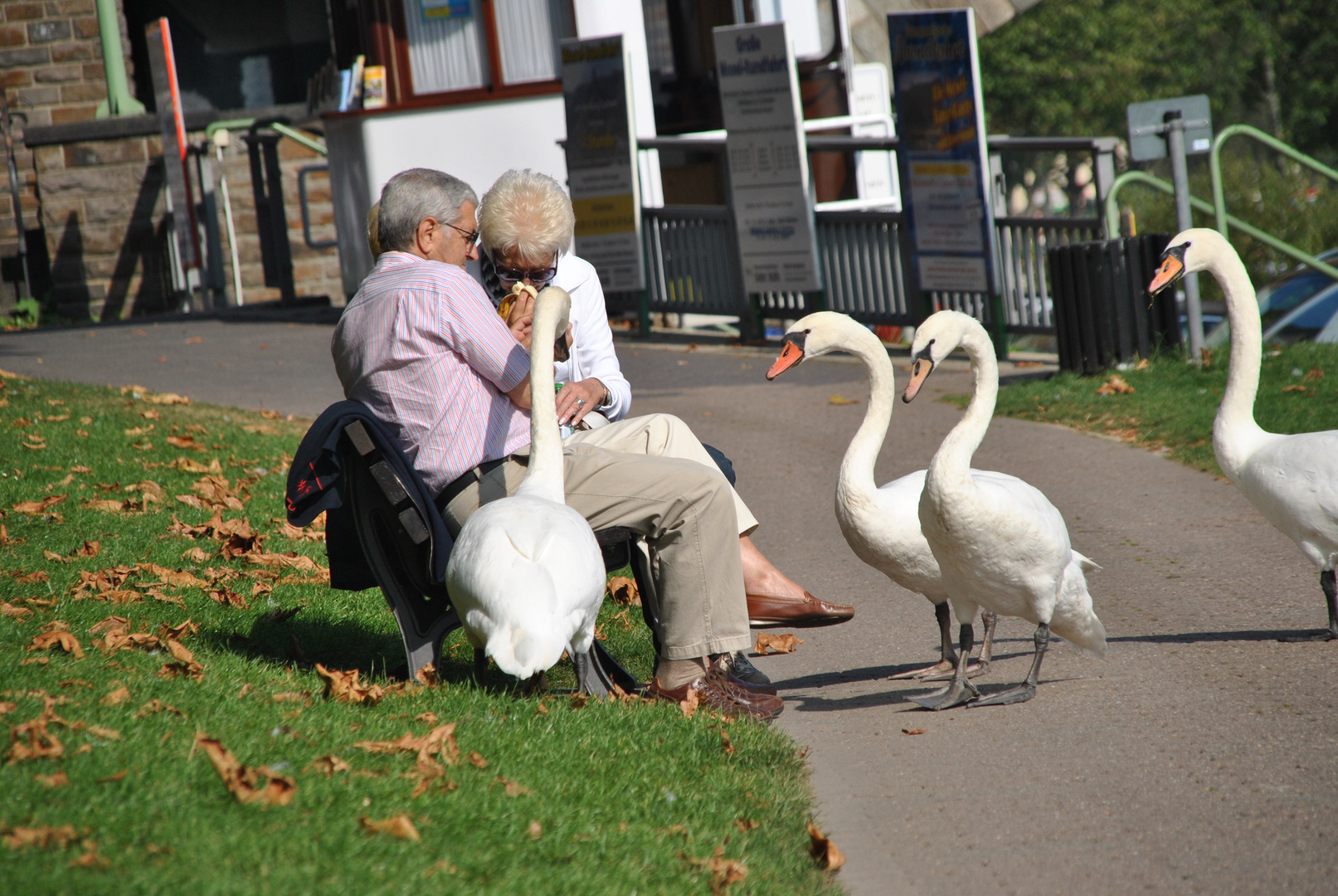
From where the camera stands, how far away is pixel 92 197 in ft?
58.9

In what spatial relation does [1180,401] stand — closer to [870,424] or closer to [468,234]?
[870,424]

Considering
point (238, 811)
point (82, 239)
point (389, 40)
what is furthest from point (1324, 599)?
point (82, 239)

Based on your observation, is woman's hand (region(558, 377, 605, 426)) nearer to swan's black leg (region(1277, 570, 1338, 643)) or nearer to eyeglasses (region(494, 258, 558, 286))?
eyeglasses (region(494, 258, 558, 286))

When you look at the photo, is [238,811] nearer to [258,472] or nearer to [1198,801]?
[1198,801]

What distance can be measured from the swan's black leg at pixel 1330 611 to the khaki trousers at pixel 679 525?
2.06m

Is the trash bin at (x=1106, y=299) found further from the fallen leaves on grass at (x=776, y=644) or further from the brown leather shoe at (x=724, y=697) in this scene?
the brown leather shoe at (x=724, y=697)

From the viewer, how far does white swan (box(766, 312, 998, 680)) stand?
4.36m

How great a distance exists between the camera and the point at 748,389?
10.6 meters

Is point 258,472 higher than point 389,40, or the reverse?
point 389,40

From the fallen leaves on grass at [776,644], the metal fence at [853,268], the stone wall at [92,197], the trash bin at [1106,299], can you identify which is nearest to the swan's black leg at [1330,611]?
the fallen leaves on grass at [776,644]

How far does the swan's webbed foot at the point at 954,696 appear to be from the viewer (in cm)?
427

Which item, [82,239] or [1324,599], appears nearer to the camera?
[1324,599]

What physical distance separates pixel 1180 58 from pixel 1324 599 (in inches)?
1449

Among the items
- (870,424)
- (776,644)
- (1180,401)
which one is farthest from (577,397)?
(1180,401)
